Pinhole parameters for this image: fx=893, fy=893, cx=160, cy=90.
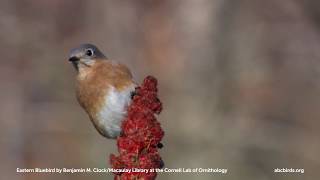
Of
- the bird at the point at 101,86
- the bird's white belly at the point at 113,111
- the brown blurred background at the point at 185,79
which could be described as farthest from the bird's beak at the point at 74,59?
the brown blurred background at the point at 185,79

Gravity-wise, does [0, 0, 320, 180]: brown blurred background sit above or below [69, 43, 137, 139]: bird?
above

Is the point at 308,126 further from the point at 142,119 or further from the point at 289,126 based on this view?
the point at 142,119

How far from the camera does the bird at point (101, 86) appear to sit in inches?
120

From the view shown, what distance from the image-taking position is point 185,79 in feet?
19.1

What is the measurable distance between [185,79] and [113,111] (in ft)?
9.22

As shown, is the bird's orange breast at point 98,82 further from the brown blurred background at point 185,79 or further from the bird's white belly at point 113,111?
the brown blurred background at point 185,79

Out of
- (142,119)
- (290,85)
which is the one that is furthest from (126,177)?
(290,85)

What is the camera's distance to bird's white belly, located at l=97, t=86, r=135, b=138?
2.98 meters

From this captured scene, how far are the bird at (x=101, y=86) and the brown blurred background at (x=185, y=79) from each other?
62.8 inches

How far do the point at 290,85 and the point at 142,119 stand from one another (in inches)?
160

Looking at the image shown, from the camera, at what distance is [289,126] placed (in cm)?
588

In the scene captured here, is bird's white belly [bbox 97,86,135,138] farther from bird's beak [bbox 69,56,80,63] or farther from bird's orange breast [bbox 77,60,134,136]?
bird's beak [bbox 69,56,80,63]

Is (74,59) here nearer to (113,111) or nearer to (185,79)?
(113,111)

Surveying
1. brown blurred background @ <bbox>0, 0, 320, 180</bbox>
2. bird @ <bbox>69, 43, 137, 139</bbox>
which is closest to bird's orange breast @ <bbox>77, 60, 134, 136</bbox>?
bird @ <bbox>69, 43, 137, 139</bbox>
